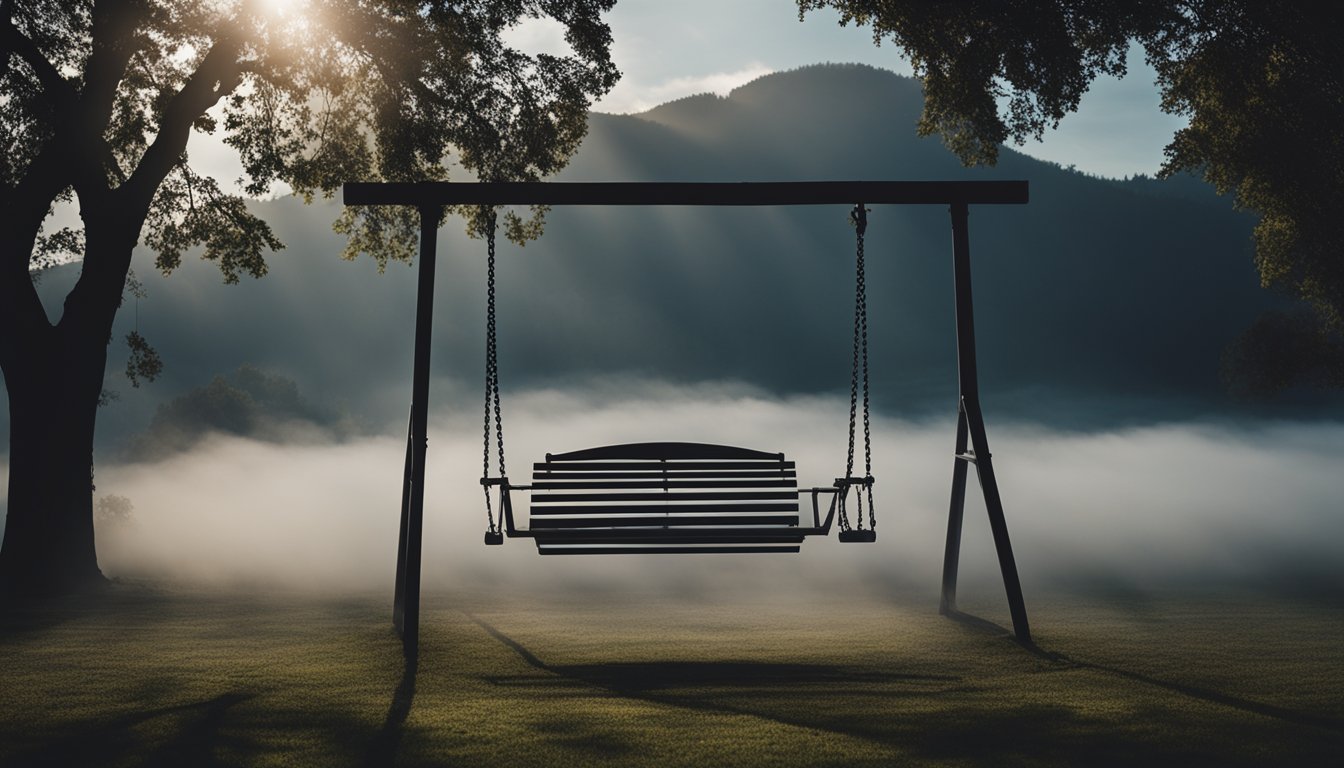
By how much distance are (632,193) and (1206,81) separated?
365 inches

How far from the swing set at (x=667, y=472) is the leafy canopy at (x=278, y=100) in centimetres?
570

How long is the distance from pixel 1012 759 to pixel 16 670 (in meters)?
6.65

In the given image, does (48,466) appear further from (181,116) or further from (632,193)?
(632,193)

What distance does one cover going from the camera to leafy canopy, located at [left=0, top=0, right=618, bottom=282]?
13.5m

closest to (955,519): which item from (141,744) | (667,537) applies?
(667,537)

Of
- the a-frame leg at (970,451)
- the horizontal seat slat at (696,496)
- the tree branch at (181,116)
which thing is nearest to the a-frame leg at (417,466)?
the horizontal seat slat at (696,496)

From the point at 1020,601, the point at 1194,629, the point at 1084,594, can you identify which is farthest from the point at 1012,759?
the point at 1084,594

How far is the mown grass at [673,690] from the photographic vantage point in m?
5.50

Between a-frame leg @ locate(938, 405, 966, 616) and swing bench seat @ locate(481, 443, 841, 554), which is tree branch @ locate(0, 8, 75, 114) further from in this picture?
a-frame leg @ locate(938, 405, 966, 616)

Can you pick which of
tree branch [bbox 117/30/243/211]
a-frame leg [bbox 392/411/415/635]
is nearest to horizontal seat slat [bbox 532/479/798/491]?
a-frame leg [bbox 392/411/415/635]

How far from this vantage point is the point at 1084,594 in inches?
546

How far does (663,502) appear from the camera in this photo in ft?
29.6

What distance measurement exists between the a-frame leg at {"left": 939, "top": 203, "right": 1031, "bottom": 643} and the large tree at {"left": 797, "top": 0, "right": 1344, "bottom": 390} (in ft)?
14.2

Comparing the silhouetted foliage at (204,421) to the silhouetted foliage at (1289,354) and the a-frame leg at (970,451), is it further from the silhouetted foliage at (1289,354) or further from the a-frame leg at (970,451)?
the a-frame leg at (970,451)
